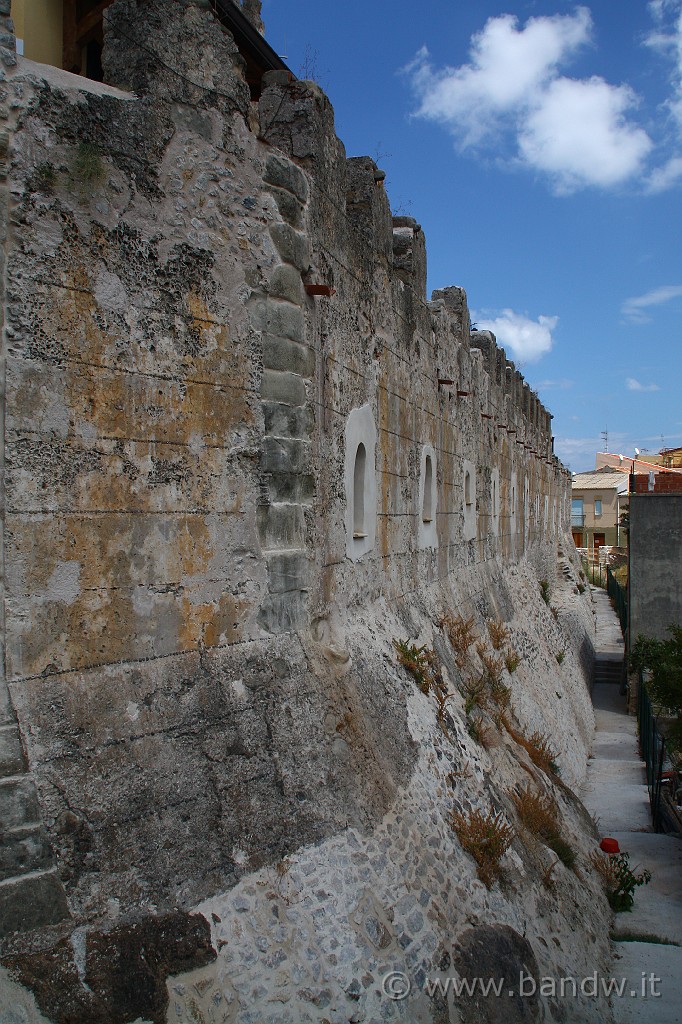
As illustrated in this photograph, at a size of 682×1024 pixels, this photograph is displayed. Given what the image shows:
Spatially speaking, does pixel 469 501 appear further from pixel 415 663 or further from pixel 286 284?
pixel 286 284

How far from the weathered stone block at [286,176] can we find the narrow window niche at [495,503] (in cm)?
806

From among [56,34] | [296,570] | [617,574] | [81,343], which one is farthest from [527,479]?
[617,574]

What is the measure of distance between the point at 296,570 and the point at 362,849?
4.55ft

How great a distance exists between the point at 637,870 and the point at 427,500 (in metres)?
4.00

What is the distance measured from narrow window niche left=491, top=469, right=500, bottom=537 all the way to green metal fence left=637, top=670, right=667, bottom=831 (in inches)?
115

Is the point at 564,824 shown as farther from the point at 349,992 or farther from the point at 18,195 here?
the point at 18,195

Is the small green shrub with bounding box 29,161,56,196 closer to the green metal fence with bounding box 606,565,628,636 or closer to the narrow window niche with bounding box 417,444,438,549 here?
the narrow window niche with bounding box 417,444,438,549

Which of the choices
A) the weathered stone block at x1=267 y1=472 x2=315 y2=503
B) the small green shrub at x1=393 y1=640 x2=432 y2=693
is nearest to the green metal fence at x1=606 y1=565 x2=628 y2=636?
the small green shrub at x1=393 y1=640 x2=432 y2=693

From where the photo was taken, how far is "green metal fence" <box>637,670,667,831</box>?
33.8 ft

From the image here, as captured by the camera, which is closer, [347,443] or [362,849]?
[362,849]

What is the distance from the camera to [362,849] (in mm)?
4094

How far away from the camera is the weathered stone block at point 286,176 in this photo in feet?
14.2

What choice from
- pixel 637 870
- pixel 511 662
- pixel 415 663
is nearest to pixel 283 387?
pixel 415 663

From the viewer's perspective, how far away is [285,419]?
436 centimetres
